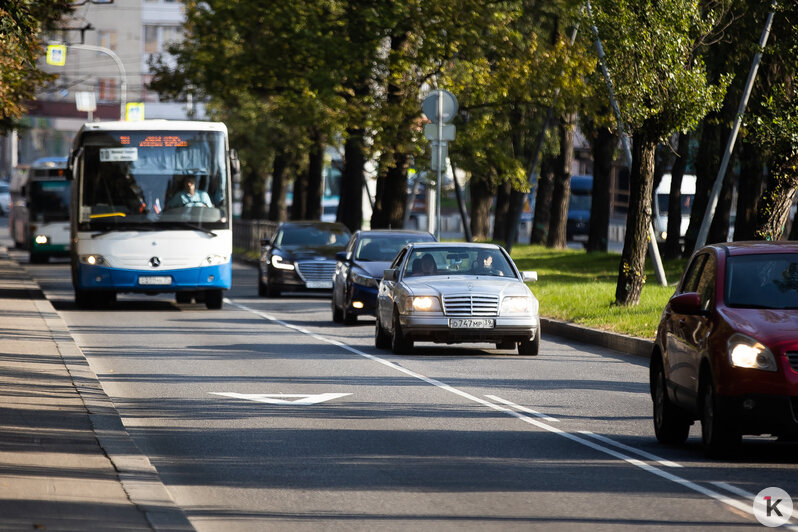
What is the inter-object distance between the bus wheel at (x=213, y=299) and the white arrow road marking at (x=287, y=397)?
14.0m

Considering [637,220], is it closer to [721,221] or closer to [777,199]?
[777,199]

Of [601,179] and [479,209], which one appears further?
[479,209]

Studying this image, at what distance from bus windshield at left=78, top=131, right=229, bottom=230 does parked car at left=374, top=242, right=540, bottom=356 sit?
8.09 m

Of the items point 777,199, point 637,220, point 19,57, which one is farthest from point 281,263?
point 777,199

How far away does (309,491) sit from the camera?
364 inches

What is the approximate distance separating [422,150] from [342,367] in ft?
68.2

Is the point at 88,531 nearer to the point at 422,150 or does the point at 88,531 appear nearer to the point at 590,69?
the point at 590,69

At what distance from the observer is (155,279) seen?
2748cm

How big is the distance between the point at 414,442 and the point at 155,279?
16.6 meters

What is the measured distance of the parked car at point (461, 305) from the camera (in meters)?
19.0

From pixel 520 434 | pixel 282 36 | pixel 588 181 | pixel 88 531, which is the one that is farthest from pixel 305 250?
pixel 588 181

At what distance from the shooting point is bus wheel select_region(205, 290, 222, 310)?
94.3 feet

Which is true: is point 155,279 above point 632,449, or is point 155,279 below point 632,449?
below

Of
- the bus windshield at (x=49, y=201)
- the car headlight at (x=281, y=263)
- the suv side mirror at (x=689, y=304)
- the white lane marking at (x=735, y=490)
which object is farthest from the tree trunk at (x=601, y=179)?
the white lane marking at (x=735, y=490)
